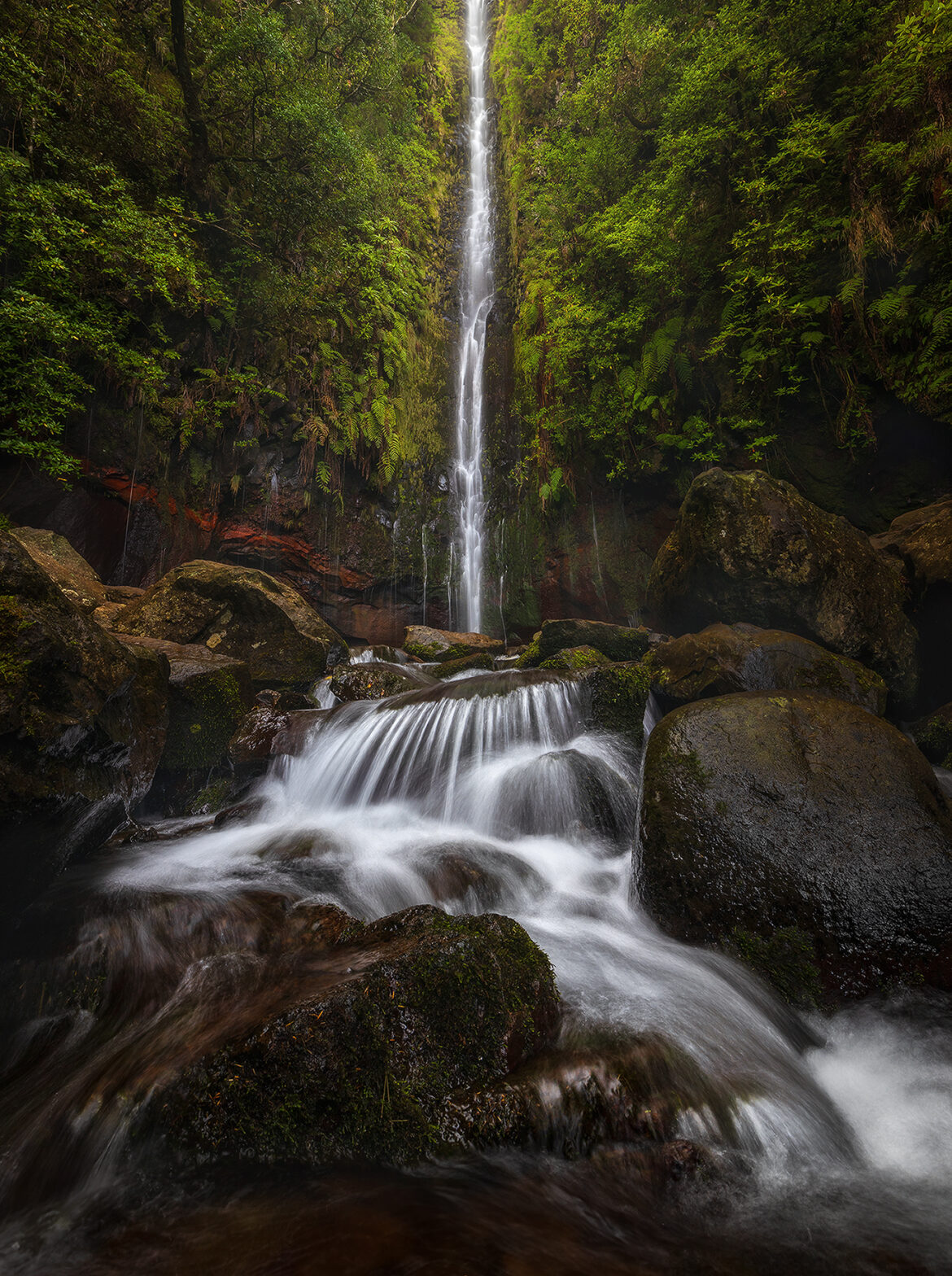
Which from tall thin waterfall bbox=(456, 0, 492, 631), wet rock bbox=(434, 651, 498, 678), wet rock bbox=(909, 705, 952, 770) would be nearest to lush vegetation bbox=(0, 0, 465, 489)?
tall thin waterfall bbox=(456, 0, 492, 631)

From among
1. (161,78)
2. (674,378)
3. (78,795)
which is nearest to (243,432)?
(161,78)

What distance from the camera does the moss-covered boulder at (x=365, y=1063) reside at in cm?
194

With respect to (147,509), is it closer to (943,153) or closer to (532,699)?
(532,699)

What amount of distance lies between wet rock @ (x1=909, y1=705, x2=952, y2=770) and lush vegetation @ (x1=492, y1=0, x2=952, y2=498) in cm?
443

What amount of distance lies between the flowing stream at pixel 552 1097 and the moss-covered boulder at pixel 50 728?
33 centimetres

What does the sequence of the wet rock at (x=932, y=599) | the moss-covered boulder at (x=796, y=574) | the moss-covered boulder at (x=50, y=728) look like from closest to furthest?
1. the moss-covered boulder at (x=50, y=728)
2. the moss-covered boulder at (x=796, y=574)
3. the wet rock at (x=932, y=599)

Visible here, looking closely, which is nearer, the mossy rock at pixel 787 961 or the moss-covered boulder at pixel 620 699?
the mossy rock at pixel 787 961

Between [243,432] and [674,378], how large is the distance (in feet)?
32.4

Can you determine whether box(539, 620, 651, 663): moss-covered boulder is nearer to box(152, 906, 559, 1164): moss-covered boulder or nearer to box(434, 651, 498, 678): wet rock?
box(434, 651, 498, 678): wet rock

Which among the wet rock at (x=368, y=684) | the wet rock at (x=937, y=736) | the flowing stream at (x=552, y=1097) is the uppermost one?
the wet rock at (x=368, y=684)

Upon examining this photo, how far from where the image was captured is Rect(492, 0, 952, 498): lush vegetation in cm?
782

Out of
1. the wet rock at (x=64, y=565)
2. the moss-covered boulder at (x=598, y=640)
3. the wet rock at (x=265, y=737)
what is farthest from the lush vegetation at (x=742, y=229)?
the wet rock at (x=64, y=565)

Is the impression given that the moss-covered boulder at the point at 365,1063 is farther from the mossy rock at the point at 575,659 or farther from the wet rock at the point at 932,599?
the wet rock at the point at 932,599

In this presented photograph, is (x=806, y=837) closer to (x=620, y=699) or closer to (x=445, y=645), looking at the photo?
(x=620, y=699)
